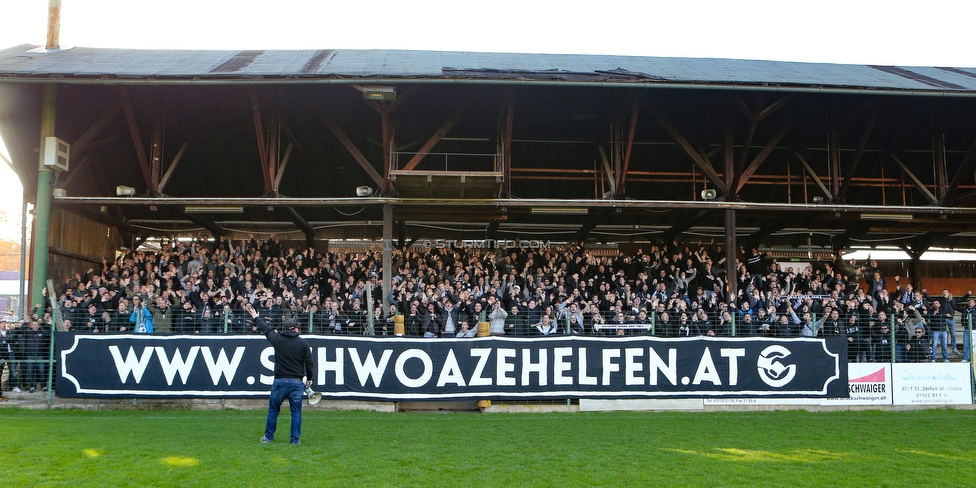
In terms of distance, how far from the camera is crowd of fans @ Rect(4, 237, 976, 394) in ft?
50.4

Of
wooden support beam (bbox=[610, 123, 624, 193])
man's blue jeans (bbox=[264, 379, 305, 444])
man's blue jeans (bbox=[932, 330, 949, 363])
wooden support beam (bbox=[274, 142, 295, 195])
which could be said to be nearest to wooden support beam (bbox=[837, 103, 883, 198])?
man's blue jeans (bbox=[932, 330, 949, 363])

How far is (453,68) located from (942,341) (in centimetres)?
1286

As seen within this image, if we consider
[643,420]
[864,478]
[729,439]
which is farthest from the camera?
[643,420]

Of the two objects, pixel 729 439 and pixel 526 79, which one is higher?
pixel 526 79

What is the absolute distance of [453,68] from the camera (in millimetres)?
18031

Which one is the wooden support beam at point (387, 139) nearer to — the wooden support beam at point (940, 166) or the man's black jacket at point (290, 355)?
the man's black jacket at point (290, 355)

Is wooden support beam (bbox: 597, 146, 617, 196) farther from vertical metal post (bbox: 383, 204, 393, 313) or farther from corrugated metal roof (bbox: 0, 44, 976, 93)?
vertical metal post (bbox: 383, 204, 393, 313)

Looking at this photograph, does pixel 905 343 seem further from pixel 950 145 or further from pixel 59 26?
pixel 59 26

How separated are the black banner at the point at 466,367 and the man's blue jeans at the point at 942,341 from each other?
9.26 ft

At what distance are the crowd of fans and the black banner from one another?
546mm

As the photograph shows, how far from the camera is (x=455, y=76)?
16.3 metres

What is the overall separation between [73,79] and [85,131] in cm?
384

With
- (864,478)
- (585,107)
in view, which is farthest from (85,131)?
(864,478)

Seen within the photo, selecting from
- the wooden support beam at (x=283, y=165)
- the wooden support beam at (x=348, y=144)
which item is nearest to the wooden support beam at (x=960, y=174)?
the wooden support beam at (x=348, y=144)
